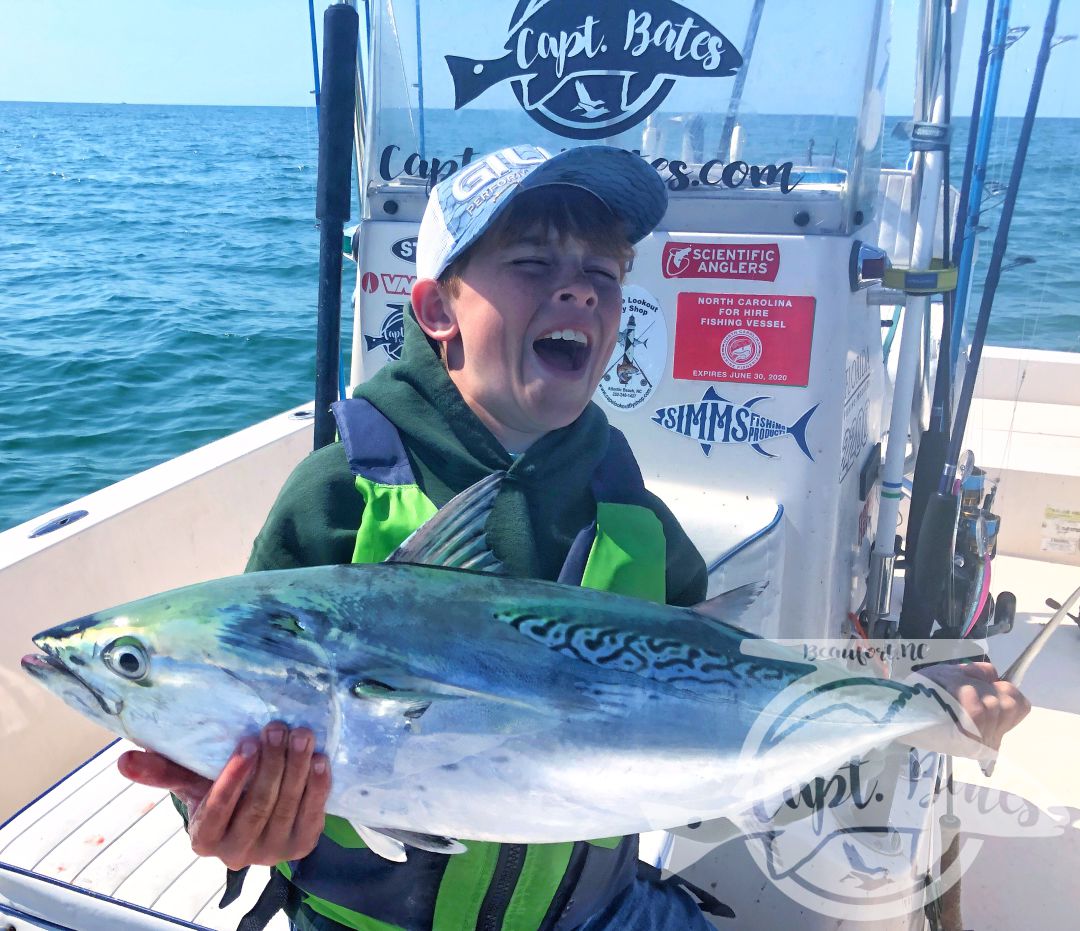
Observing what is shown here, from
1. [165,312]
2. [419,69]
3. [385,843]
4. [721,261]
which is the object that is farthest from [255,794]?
[165,312]

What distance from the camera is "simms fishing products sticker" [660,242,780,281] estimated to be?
7.43 feet

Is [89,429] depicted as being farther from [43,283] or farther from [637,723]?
[637,723]

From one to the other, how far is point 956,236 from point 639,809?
6.52ft

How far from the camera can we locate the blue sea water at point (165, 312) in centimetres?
262

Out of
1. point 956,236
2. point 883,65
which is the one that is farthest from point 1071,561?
point 883,65

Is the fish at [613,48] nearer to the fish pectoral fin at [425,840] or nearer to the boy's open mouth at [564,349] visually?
the boy's open mouth at [564,349]

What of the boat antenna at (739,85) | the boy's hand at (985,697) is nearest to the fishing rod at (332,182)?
the boat antenna at (739,85)

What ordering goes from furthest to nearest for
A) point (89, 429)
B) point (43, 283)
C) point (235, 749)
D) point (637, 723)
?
point (43, 283)
point (89, 429)
point (637, 723)
point (235, 749)

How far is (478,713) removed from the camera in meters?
1.16

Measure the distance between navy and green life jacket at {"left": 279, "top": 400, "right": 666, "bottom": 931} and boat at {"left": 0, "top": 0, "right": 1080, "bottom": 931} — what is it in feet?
1.97

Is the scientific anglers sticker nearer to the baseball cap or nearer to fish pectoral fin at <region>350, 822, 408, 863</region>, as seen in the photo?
the baseball cap

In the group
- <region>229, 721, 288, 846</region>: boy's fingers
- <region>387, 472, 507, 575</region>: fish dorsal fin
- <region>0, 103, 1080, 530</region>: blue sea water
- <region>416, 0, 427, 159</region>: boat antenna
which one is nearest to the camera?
<region>229, 721, 288, 846</region>: boy's fingers

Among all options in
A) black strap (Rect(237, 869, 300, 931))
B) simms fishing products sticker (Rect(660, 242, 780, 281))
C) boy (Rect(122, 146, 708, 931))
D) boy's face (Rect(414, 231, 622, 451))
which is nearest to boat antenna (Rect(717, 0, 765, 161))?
simms fishing products sticker (Rect(660, 242, 780, 281))

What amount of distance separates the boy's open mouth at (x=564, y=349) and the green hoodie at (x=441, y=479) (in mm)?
133
